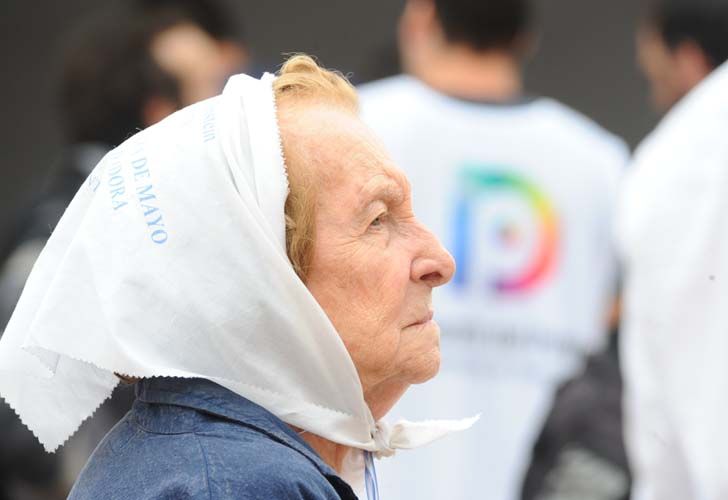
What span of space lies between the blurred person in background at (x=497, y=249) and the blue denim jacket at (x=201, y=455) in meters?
2.26

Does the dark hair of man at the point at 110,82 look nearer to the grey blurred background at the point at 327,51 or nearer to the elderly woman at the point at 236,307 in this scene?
the elderly woman at the point at 236,307

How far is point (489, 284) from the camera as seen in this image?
4.61 m

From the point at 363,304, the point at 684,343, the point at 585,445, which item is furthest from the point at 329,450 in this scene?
the point at 585,445

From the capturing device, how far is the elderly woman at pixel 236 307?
212 cm

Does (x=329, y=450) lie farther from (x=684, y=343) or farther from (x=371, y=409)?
(x=684, y=343)

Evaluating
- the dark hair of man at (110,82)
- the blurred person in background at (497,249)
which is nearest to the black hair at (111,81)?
the dark hair of man at (110,82)

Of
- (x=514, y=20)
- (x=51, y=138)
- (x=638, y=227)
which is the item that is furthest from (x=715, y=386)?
(x=51, y=138)

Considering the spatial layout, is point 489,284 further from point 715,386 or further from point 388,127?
point 715,386

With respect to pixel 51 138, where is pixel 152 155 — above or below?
above

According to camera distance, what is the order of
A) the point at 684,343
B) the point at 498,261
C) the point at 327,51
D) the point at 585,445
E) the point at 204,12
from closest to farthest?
the point at 684,343 < the point at 585,445 < the point at 498,261 < the point at 204,12 < the point at 327,51

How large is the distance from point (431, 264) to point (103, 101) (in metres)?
2.63

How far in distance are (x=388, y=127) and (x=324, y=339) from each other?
7.77ft

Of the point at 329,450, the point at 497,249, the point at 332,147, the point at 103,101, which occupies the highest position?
the point at 332,147

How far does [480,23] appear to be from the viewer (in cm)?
489
